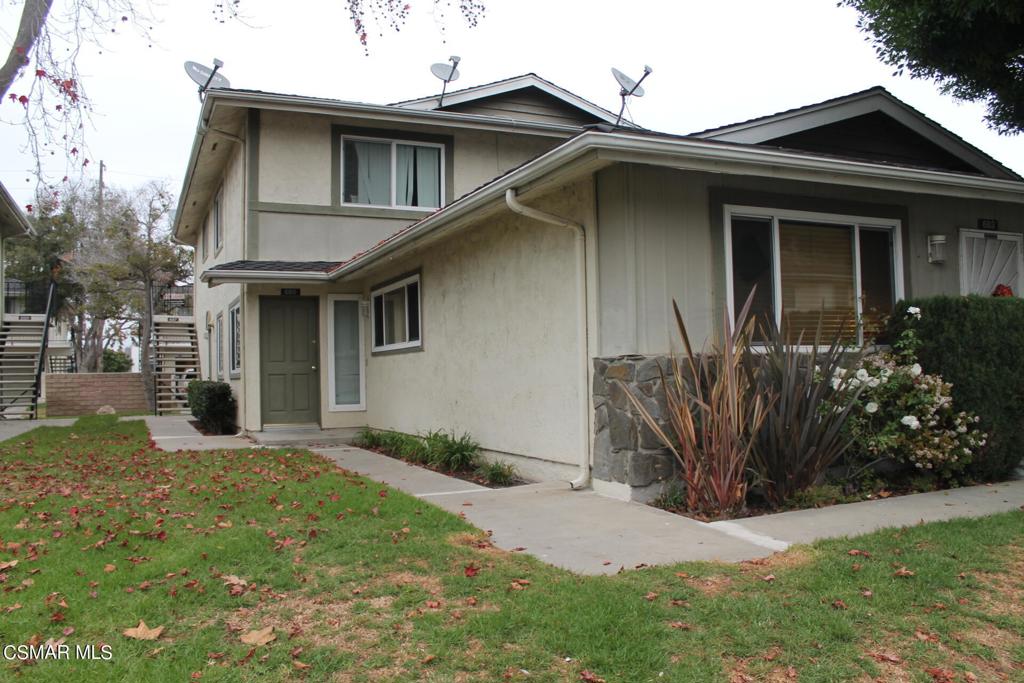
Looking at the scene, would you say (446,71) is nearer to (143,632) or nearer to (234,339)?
(234,339)

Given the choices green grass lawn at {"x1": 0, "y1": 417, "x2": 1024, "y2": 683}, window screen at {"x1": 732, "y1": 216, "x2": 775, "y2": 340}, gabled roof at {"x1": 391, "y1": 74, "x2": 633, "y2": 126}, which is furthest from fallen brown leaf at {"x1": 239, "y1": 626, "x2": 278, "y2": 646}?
gabled roof at {"x1": 391, "y1": 74, "x2": 633, "y2": 126}

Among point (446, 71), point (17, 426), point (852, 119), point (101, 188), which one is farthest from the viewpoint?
point (101, 188)

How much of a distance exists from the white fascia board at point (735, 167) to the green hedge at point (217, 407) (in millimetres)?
7409

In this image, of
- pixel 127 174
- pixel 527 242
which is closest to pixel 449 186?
pixel 527 242

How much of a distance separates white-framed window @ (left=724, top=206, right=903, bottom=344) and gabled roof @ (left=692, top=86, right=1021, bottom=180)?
1.82 metres

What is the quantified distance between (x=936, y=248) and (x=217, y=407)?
11158mm

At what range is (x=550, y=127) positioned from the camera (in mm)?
14570

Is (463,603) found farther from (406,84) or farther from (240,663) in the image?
(406,84)

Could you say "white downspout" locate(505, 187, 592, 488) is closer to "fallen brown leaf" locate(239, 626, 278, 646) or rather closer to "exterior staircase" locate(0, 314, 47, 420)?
"fallen brown leaf" locate(239, 626, 278, 646)

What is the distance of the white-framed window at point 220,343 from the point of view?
15.6 metres

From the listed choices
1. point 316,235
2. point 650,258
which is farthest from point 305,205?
point 650,258

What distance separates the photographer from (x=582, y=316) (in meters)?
6.95

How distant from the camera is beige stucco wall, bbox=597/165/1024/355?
6574mm

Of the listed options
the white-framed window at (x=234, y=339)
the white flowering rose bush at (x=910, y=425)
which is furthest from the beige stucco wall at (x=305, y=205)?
the white flowering rose bush at (x=910, y=425)
